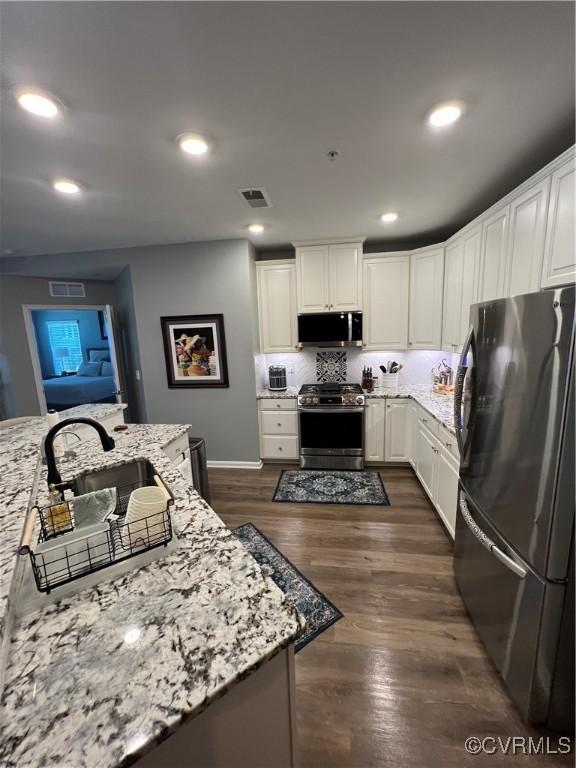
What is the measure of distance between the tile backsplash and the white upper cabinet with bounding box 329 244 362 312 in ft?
2.15

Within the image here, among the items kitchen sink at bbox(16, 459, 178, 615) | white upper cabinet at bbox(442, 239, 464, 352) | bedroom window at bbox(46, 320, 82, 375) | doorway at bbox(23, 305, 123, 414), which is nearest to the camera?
kitchen sink at bbox(16, 459, 178, 615)

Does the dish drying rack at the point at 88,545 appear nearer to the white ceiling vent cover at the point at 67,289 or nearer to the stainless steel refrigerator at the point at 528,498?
the stainless steel refrigerator at the point at 528,498

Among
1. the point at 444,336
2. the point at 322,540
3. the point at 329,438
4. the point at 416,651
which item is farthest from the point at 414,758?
the point at 444,336

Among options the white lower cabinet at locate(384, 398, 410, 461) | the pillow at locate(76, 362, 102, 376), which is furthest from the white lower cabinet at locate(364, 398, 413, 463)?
the pillow at locate(76, 362, 102, 376)

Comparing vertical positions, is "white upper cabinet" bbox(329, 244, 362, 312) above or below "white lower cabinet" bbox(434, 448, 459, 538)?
above

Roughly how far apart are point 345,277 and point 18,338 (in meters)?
4.24

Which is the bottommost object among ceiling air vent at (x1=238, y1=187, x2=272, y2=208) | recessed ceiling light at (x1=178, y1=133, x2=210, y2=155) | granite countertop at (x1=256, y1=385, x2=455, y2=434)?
granite countertop at (x1=256, y1=385, x2=455, y2=434)

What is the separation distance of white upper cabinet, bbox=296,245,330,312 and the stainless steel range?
1034 mm

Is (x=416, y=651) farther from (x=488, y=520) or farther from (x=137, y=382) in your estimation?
(x=137, y=382)

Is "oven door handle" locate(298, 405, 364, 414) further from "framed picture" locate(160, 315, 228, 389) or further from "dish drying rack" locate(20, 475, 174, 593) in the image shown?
"dish drying rack" locate(20, 475, 174, 593)

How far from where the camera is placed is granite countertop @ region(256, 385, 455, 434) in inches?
95.6

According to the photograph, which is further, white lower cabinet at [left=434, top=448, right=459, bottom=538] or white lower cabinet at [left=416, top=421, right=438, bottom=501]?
white lower cabinet at [left=416, top=421, right=438, bottom=501]

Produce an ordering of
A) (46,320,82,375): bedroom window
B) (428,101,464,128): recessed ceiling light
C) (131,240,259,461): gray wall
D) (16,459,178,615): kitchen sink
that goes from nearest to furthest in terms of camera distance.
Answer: (16,459,178,615): kitchen sink, (428,101,464,128): recessed ceiling light, (131,240,259,461): gray wall, (46,320,82,375): bedroom window

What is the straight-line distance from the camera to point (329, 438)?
138 inches
